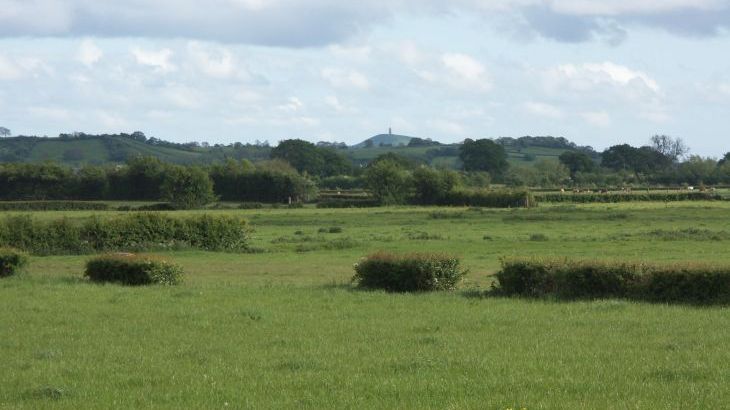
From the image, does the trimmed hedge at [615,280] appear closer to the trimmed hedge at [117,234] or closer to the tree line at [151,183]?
the trimmed hedge at [117,234]

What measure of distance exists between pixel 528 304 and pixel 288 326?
20.1 feet

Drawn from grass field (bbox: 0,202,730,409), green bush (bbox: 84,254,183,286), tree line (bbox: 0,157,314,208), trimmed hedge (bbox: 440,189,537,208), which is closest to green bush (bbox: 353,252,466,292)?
grass field (bbox: 0,202,730,409)

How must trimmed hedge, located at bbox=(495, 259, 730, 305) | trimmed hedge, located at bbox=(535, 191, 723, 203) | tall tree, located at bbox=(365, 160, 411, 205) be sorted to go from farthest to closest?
tall tree, located at bbox=(365, 160, 411, 205) < trimmed hedge, located at bbox=(535, 191, 723, 203) < trimmed hedge, located at bbox=(495, 259, 730, 305)

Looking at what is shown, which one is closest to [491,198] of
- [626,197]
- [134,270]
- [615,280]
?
[626,197]

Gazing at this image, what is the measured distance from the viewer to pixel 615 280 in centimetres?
2225

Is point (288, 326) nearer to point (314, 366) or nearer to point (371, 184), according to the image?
point (314, 366)

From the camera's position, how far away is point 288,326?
18203 millimetres

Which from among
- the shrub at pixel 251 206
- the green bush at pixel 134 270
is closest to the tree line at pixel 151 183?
the shrub at pixel 251 206

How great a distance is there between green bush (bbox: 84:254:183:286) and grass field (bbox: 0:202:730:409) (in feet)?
2.02

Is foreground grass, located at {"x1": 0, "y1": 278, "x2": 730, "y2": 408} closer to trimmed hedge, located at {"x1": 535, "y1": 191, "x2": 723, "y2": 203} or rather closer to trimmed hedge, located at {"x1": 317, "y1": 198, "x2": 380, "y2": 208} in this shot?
trimmed hedge, located at {"x1": 317, "y1": 198, "x2": 380, "y2": 208}

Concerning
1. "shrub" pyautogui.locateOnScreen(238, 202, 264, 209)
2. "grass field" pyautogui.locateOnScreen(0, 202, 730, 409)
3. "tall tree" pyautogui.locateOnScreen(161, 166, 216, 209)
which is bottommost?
"shrub" pyautogui.locateOnScreen(238, 202, 264, 209)

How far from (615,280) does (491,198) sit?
293 ft

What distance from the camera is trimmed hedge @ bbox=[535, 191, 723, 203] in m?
116

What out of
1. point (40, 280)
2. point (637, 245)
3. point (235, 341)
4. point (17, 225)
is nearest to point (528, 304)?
point (235, 341)
